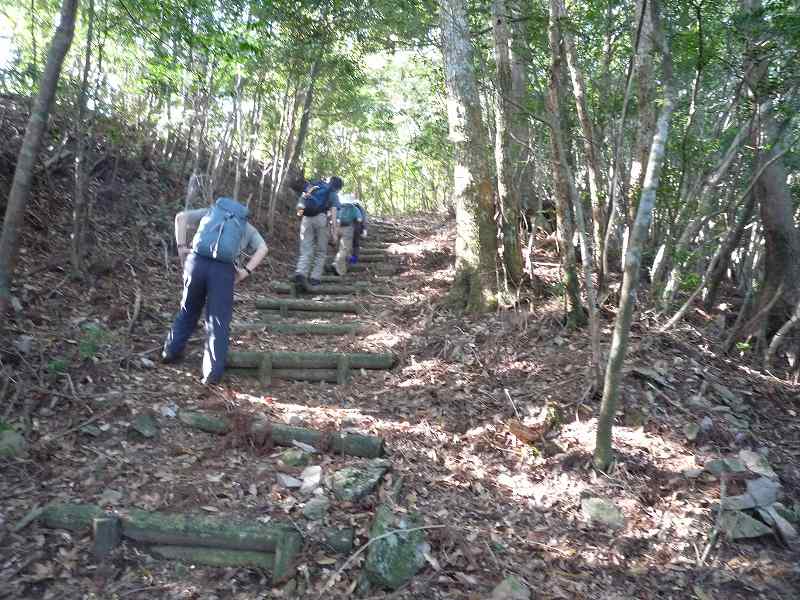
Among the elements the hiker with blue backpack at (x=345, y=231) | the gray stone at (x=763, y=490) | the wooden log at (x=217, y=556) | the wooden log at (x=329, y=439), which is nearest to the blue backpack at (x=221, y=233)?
the wooden log at (x=329, y=439)

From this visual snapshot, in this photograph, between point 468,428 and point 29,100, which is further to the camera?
point 29,100

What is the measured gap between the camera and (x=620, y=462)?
4.35m

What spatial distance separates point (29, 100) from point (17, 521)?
263 inches

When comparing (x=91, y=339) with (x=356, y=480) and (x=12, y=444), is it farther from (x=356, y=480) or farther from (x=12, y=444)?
(x=356, y=480)

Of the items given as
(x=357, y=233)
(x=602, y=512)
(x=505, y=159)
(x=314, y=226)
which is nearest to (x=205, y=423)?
(x=602, y=512)

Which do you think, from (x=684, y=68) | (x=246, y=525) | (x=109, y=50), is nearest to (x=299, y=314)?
(x=246, y=525)

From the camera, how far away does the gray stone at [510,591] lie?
315 centimetres

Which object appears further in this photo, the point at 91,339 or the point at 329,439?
the point at 91,339

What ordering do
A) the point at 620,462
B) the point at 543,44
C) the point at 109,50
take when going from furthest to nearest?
the point at 109,50, the point at 543,44, the point at 620,462

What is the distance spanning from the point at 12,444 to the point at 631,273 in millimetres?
4465

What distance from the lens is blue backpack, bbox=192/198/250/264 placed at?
5.02 m

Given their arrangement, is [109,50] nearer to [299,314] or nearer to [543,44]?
[299,314]

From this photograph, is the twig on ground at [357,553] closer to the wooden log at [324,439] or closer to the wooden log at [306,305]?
the wooden log at [324,439]

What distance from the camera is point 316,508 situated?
3.60 metres
